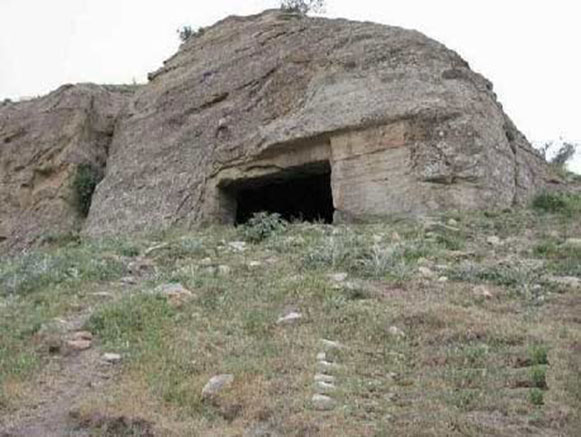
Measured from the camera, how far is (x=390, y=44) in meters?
13.9

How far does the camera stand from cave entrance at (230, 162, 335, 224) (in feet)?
47.7

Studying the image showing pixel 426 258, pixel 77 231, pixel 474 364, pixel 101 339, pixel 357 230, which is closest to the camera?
pixel 474 364

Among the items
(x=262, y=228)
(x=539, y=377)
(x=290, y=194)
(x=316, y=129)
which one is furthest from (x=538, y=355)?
(x=290, y=194)

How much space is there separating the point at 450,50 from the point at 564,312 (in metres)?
6.85

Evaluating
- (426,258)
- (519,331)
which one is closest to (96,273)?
(426,258)

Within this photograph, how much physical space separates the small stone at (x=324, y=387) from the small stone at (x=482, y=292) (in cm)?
250

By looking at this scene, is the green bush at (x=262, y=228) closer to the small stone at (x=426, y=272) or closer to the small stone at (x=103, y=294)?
the small stone at (x=103, y=294)

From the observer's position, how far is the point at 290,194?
16062mm

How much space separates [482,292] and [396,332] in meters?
1.42

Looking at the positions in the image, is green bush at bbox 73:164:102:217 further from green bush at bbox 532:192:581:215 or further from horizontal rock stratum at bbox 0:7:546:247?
green bush at bbox 532:192:581:215

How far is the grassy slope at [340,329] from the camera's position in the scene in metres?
5.95

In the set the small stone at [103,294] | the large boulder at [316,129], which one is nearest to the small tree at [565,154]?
the large boulder at [316,129]

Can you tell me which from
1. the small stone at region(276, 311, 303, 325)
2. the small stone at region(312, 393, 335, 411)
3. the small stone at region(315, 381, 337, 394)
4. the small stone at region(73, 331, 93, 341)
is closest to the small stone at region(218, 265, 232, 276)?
the small stone at region(276, 311, 303, 325)

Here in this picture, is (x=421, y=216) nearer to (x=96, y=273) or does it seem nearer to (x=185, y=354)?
(x=96, y=273)
